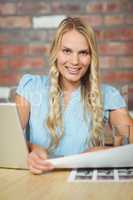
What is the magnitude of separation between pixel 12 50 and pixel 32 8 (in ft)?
1.03

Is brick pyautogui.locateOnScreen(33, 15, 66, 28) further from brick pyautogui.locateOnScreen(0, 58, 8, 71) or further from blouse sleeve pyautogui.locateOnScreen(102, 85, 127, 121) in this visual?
blouse sleeve pyautogui.locateOnScreen(102, 85, 127, 121)

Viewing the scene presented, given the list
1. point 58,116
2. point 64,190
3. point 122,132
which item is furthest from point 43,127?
point 64,190

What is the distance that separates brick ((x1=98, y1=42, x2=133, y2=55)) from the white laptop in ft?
4.49

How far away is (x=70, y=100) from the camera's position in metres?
1.78

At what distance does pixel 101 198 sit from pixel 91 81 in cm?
90

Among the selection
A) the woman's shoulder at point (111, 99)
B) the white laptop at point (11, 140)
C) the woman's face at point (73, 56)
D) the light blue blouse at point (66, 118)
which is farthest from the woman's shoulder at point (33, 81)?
the white laptop at point (11, 140)

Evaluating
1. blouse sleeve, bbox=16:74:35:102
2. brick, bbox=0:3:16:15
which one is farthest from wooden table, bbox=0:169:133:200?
brick, bbox=0:3:16:15

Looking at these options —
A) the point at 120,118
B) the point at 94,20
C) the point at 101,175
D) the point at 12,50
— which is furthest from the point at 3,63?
the point at 101,175

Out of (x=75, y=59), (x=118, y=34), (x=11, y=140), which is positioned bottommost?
(x=11, y=140)

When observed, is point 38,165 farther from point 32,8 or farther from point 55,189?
point 32,8

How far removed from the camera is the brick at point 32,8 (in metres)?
2.48

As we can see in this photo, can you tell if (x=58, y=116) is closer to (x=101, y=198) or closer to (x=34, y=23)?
(x=101, y=198)

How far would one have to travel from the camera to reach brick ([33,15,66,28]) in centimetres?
248

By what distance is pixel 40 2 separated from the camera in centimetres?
249
